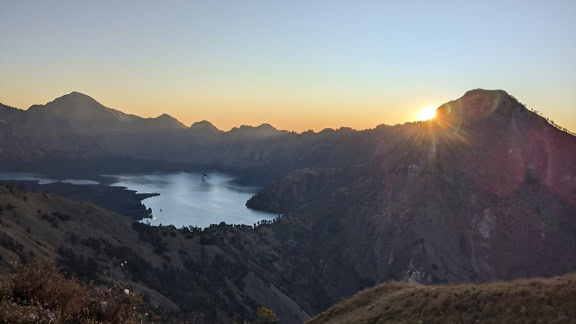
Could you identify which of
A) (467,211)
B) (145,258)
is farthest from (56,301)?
(467,211)

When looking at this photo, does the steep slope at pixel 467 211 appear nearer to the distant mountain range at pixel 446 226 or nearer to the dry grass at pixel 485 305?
the distant mountain range at pixel 446 226

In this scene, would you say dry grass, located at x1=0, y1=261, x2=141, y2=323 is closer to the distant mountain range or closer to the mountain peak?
the distant mountain range

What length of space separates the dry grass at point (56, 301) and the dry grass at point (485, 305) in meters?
18.9

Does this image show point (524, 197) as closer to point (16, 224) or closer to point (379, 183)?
point (379, 183)

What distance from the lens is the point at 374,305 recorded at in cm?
3434

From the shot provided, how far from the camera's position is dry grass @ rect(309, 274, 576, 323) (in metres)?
21.8

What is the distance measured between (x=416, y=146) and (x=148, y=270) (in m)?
131

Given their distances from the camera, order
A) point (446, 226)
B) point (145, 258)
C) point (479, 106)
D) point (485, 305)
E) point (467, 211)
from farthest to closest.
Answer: point (479, 106)
point (467, 211)
point (446, 226)
point (145, 258)
point (485, 305)

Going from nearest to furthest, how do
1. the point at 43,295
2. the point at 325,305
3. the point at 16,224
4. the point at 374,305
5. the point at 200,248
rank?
the point at 43,295 → the point at 374,305 → the point at 16,224 → the point at 200,248 → the point at 325,305

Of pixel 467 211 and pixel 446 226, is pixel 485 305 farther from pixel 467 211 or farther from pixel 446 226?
pixel 467 211

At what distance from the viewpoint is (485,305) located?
24.7 metres

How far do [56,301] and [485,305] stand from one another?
74.8 feet

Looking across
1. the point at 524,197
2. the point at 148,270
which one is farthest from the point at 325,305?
the point at 524,197

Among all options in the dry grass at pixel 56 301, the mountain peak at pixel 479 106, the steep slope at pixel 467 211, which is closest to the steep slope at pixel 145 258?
the dry grass at pixel 56 301
